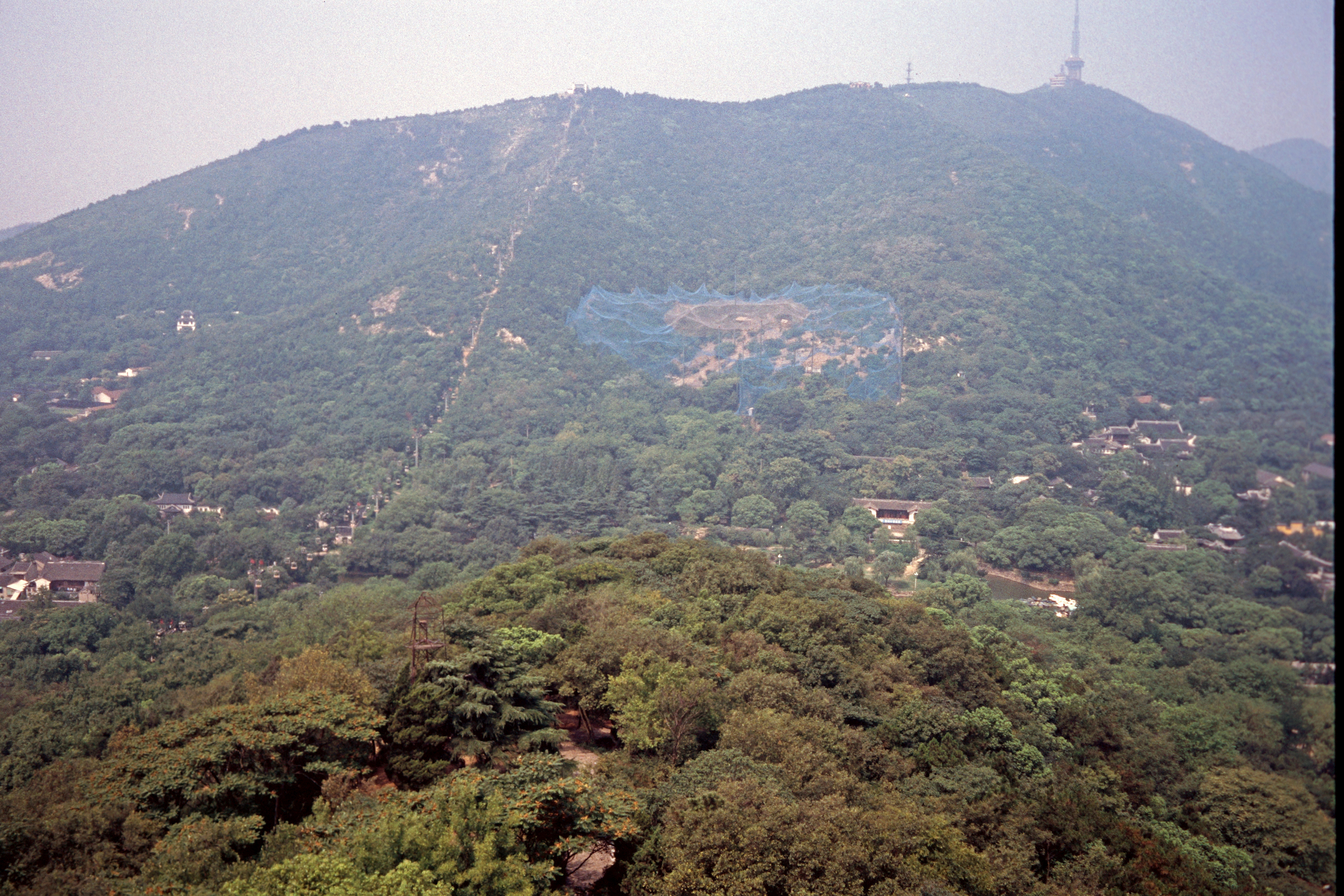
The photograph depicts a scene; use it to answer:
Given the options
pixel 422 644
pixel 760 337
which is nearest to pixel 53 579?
pixel 422 644

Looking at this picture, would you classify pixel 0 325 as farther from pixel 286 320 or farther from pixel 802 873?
pixel 802 873

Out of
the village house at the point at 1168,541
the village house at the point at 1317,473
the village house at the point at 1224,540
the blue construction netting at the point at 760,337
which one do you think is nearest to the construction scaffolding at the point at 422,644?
the village house at the point at 1224,540

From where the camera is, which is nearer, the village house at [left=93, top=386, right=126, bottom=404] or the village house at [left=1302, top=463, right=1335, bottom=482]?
the village house at [left=1302, top=463, right=1335, bottom=482]

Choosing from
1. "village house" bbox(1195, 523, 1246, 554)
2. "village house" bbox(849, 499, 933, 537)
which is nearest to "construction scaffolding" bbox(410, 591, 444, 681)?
"village house" bbox(1195, 523, 1246, 554)

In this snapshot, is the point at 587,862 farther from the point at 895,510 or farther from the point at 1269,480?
the point at 895,510

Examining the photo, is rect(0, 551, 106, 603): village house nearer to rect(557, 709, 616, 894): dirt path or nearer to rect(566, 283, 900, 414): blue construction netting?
rect(557, 709, 616, 894): dirt path

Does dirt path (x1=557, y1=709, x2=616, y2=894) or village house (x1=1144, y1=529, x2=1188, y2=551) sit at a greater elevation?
dirt path (x1=557, y1=709, x2=616, y2=894)
